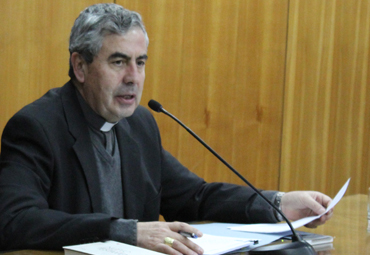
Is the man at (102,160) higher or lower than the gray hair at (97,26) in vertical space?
lower

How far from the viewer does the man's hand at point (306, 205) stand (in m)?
1.79

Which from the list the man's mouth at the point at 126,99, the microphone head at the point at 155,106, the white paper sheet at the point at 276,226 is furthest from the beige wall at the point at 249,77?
the white paper sheet at the point at 276,226

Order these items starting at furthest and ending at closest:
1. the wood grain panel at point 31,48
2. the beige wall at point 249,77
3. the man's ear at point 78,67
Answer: the beige wall at point 249,77, the wood grain panel at point 31,48, the man's ear at point 78,67

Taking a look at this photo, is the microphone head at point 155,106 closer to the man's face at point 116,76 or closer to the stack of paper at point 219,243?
the man's face at point 116,76

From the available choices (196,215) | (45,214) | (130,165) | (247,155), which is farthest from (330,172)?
(45,214)

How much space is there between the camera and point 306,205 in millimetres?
1825

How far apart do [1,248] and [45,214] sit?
157 millimetres

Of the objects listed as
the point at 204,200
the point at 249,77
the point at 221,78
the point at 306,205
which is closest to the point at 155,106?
the point at 204,200

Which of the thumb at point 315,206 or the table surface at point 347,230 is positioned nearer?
the table surface at point 347,230

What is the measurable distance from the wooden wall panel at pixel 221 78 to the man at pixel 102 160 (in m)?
1.17

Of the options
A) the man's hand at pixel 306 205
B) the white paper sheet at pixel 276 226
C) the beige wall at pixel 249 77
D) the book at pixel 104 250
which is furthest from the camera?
the beige wall at pixel 249 77

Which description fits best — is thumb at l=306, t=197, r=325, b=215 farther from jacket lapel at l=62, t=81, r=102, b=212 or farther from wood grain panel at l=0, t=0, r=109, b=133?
wood grain panel at l=0, t=0, r=109, b=133

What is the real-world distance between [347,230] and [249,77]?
196cm

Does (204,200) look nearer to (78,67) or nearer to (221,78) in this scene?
(78,67)
